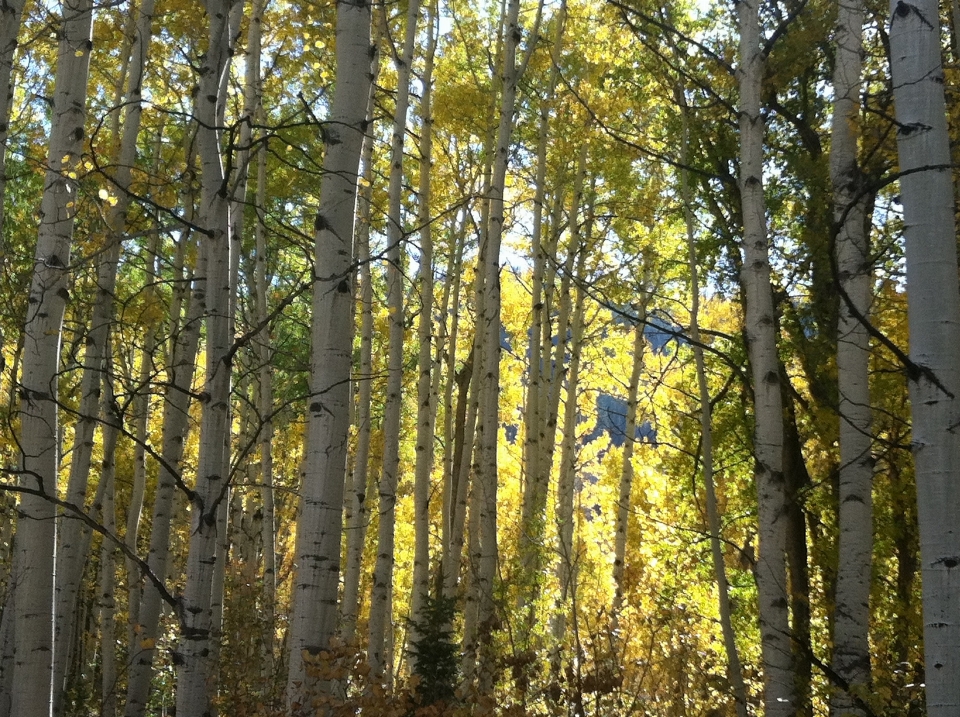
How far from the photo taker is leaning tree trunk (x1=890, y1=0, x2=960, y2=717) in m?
2.34

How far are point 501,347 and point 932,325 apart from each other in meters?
6.03

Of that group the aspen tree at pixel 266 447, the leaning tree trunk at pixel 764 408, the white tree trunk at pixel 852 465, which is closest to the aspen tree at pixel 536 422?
the aspen tree at pixel 266 447

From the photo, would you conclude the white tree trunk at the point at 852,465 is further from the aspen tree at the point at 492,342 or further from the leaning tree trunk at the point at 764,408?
the aspen tree at the point at 492,342

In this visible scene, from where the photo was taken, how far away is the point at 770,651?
4484mm

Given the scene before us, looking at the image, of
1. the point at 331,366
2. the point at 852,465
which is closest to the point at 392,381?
the point at 852,465

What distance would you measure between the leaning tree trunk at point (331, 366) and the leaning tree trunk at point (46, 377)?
1.42 m

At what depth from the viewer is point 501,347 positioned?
841cm

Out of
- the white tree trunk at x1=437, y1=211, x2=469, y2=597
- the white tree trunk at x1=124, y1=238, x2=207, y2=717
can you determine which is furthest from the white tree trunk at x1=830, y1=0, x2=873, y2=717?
the white tree trunk at x1=124, y1=238, x2=207, y2=717

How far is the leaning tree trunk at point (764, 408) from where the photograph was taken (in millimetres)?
4477

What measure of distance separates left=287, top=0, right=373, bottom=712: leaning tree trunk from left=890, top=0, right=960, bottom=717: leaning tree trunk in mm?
1910

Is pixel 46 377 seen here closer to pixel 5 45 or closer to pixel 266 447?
pixel 5 45

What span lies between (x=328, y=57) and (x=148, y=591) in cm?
550

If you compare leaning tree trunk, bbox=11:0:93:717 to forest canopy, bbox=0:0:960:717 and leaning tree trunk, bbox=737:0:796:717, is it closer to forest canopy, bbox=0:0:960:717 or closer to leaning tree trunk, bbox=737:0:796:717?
forest canopy, bbox=0:0:960:717

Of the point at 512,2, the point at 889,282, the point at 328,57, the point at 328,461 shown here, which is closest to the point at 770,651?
the point at 328,461
